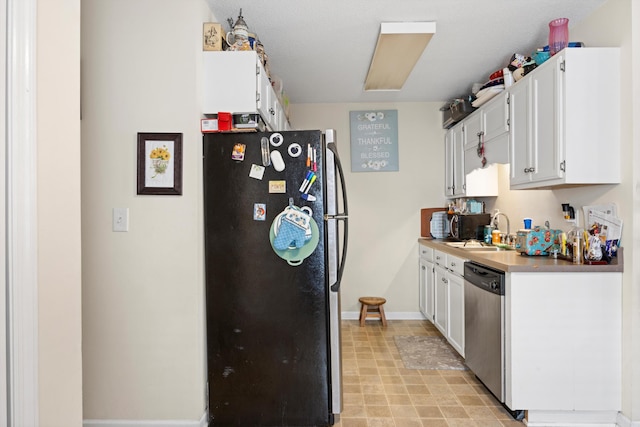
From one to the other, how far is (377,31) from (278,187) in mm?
1403

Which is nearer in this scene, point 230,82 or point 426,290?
point 230,82

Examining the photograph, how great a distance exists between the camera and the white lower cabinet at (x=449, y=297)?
316cm

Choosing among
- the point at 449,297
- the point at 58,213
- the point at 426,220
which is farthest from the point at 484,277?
the point at 58,213

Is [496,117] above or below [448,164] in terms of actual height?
above

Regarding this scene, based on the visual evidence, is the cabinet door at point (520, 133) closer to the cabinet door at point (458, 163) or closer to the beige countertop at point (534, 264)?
the beige countertop at point (534, 264)

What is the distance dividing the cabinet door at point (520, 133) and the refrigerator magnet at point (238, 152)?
189 centimetres

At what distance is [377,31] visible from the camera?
9.31 ft

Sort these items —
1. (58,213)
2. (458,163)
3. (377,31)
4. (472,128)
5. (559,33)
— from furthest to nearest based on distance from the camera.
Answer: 1. (458,163)
2. (472,128)
3. (377,31)
4. (559,33)
5. (58,213)

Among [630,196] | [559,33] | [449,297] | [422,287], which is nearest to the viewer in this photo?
[630,196]

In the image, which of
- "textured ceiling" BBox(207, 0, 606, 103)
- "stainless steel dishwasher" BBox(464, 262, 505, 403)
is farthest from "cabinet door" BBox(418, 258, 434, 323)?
"textured ceiling" BBox(207, 0, 606, 103)

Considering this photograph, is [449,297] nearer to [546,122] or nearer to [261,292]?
[546,122]

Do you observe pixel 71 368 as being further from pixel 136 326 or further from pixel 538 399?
pixel 538 399

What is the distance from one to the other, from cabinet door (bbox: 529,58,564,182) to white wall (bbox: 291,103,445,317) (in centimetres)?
202

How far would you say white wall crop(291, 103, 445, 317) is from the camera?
468 centimetres
